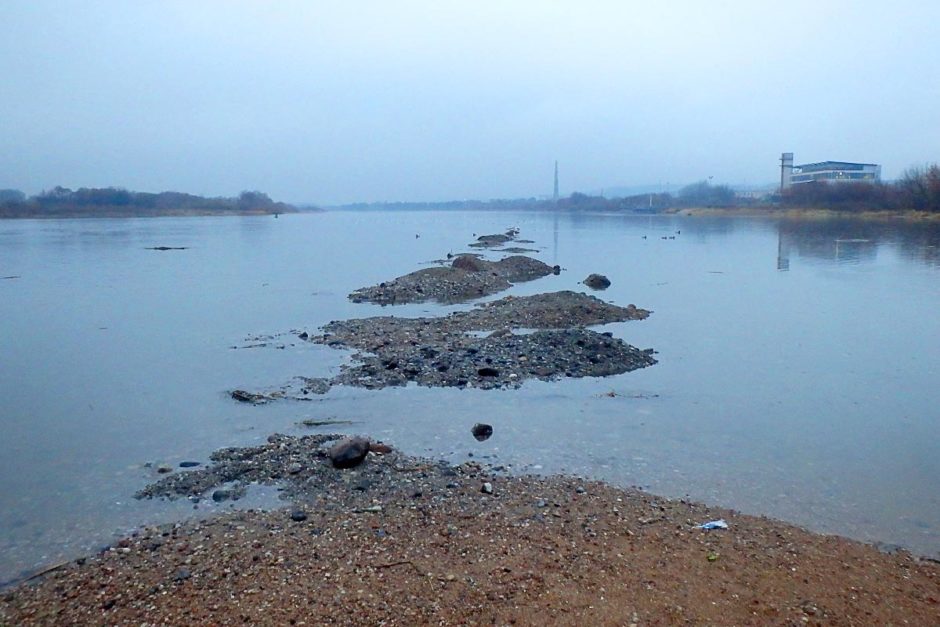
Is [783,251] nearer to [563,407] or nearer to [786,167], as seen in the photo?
[563,407]

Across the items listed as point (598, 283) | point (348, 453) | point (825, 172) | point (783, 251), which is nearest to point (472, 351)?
point (348, 453)

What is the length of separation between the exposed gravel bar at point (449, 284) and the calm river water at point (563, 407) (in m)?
1.13

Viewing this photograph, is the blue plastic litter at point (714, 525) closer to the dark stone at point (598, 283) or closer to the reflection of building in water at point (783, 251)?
the dark stone at point (598, 283)

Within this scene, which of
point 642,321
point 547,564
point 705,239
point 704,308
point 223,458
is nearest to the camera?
point 547,564

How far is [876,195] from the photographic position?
84.4 m

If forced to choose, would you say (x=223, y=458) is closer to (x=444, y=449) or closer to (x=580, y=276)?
(x=444, y=449)

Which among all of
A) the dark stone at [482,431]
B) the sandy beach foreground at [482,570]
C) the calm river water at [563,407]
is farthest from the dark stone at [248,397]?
the sandy beach foreground at [482,570]

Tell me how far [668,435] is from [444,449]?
2842 millimetres

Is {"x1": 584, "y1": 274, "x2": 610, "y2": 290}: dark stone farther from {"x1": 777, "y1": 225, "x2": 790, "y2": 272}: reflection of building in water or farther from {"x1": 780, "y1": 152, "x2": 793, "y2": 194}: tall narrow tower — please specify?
{"x1": 780, "y1": 152, "x2": 793, "y2": 194}: tall narrow tower

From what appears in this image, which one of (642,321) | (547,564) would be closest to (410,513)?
(547,564)

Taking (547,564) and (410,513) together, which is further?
(410,513)

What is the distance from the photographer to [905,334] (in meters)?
15.6

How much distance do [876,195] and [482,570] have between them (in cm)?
9333

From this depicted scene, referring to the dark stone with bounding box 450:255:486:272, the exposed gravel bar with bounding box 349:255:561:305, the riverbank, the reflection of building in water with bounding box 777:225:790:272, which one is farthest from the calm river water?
the riverbank
